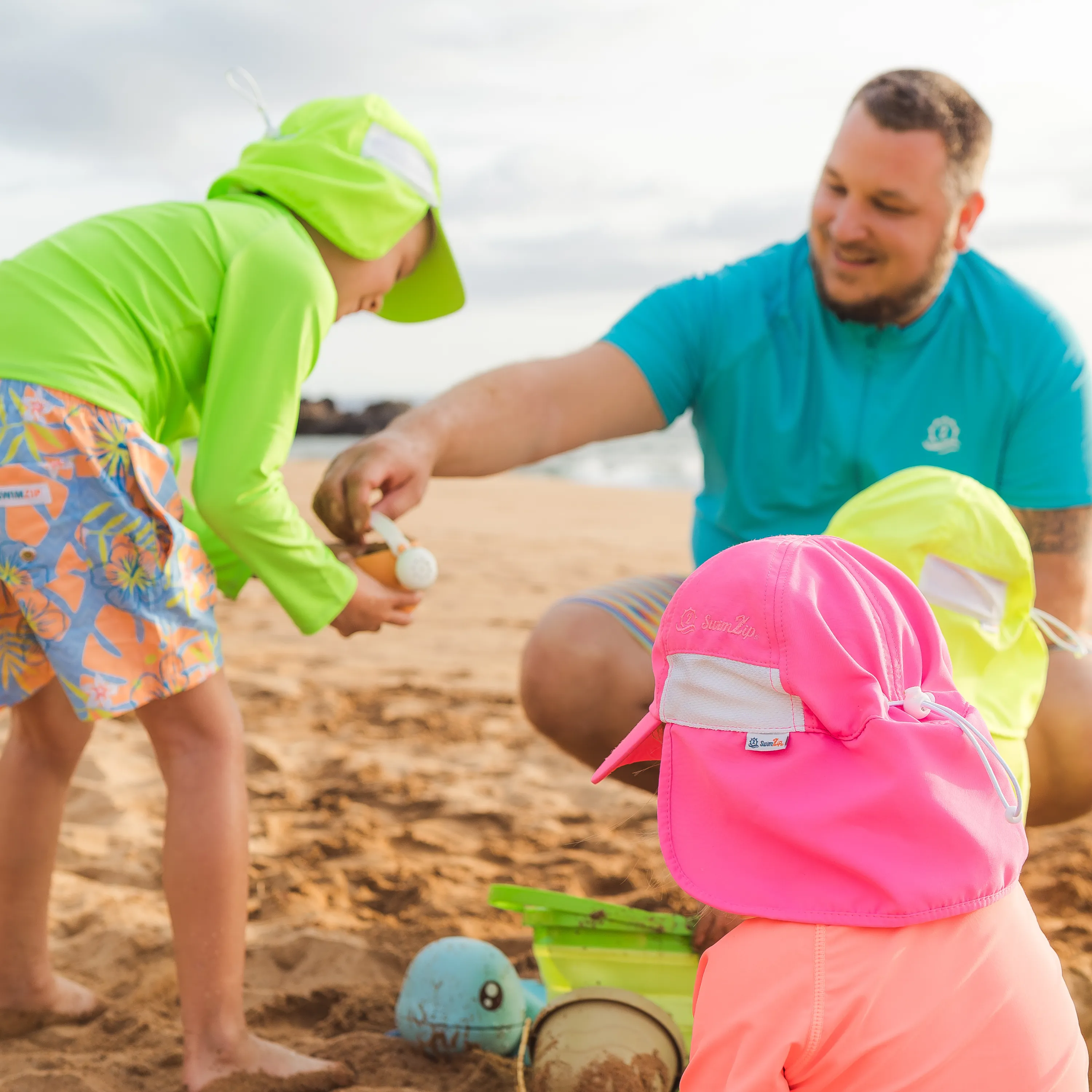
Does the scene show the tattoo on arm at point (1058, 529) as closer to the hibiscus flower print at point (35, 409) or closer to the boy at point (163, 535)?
the boy at point (163, 535)

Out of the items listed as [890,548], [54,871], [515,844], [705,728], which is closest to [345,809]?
[515,844]

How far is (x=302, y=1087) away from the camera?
1.77 m

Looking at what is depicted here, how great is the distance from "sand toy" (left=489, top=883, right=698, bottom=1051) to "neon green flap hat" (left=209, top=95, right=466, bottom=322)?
1.25m

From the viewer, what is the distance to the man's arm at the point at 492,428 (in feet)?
7.17

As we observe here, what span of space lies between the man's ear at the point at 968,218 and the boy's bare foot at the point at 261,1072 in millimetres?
2261

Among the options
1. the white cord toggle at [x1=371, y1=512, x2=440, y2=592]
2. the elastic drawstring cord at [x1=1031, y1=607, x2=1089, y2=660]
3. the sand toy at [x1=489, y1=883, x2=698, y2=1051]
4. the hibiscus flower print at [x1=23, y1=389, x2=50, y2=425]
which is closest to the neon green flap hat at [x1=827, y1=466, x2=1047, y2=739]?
the elastic drawstring cord at [x1=1031, y1=607, x2=1089, y2=660]

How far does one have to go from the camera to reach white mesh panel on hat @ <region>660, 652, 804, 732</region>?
1121 millimetres

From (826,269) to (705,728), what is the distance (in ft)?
6.04

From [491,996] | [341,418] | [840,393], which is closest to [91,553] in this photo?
[491,996]

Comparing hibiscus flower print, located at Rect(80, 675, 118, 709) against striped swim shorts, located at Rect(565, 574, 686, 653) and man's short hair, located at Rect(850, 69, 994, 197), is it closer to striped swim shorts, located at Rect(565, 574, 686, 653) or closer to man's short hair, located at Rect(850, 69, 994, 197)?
striped swim shorts, located at Rect(565, 574, 686, 653)

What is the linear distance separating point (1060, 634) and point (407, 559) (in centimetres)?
148

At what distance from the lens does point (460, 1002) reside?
1.88 meters

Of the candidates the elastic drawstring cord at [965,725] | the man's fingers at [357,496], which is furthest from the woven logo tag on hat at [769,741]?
the man's fingers at [357,496]

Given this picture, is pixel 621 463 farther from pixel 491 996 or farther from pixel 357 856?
pixel 491 996
